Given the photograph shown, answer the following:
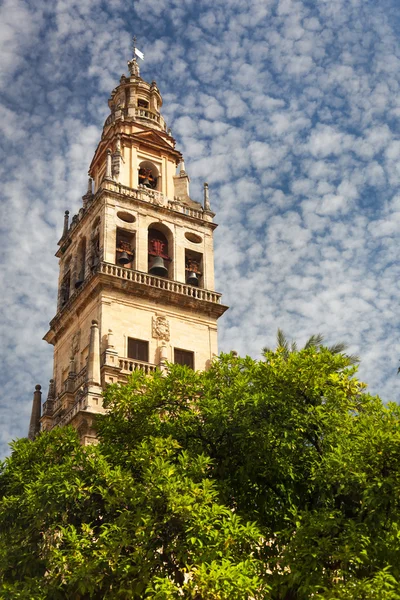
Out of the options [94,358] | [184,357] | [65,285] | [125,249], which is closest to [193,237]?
[125,249]

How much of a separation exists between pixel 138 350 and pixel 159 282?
12.1 feet

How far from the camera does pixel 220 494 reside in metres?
18.9

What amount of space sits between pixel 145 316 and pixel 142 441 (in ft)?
51.2

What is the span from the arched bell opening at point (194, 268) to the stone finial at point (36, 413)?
29.5 feet

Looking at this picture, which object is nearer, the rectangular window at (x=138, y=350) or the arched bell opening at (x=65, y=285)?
the rectangular window at (x=138, y=350)

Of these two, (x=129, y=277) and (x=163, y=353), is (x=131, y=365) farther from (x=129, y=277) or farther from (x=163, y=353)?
(x=129, y=277)

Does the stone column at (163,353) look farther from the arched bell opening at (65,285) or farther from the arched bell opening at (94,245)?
the arched bell opening at (65,285)

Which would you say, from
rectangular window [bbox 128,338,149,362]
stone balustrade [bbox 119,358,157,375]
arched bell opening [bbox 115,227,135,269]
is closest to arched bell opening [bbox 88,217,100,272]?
arched bell opening [bbox 115,227,135,269]

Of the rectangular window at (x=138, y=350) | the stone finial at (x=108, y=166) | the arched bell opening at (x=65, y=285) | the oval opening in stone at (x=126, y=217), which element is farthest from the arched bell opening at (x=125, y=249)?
the arched bell opening at (x=65, y=285)

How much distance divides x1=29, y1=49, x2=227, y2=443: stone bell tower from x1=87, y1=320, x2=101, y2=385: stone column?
1.9 inches

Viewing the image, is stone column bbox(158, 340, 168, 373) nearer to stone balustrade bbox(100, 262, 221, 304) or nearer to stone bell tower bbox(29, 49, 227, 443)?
stone bell tower bbox(29, 49, 227, 443)

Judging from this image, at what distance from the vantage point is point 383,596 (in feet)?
47.1

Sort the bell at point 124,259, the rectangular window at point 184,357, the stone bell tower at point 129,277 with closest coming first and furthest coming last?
the stone bell tower at point 129,277 → the rectangular window at point 184,357 → the bell at point 124,259

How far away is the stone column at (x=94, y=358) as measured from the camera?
3134 centimetres
